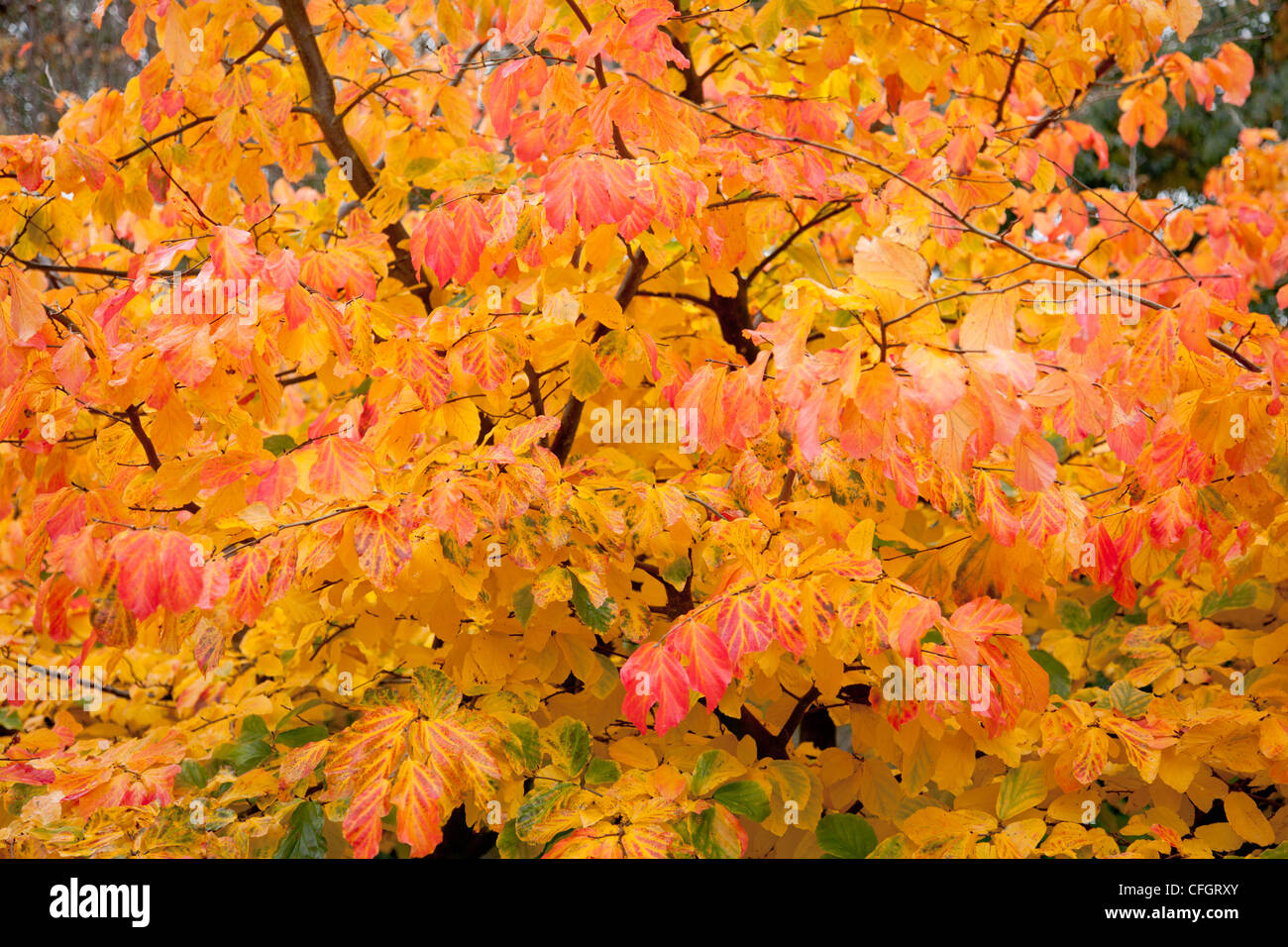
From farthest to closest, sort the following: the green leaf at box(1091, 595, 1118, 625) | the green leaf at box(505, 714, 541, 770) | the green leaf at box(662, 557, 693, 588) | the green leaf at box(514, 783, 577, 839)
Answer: the green leaf at box(1091, 595, 1118, 625)
the green leaf at box(662, 557, 693, 588)
the green leaf at box(505, 714, 541, 770)
the green leaf at box(514, 783, 577, 839)

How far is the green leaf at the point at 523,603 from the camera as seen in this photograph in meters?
1.97

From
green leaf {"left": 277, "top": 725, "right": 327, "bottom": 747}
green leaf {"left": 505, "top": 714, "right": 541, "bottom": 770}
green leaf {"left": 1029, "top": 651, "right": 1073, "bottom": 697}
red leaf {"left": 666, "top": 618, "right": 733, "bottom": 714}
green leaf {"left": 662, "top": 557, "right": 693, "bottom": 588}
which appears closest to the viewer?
red leaf {"left": 666, "top": 618, "right": 733, "bottom": 714}

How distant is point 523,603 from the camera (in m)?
1.99

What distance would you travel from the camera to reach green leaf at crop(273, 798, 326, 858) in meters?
Result: 2.00

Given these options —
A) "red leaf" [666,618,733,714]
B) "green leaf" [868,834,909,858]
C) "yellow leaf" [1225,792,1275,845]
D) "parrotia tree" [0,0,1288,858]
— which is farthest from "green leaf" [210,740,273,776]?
"yellow leaf" [1225,792,1275,845]

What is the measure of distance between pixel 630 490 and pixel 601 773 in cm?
58

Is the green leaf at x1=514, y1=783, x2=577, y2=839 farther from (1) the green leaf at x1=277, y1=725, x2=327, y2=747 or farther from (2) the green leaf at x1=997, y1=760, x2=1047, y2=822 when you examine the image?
(2) the green leaf at x1=997, y1=760, x2=1047, y2=822

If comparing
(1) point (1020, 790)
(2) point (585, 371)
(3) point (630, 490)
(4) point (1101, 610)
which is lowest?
(1) point (1020, 790)

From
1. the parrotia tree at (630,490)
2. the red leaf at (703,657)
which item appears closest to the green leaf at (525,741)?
the parrotia tree at (630,490)

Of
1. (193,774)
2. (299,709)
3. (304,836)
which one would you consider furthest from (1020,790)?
(193,774)

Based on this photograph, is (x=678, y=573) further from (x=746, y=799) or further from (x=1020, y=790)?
(x=1020, y=790)

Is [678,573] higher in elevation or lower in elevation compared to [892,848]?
higher

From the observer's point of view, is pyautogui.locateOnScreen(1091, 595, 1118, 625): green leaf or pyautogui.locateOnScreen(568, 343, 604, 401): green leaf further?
pyautogui.locateOnScreen(1091, 595, 1118, 625): green leaf
